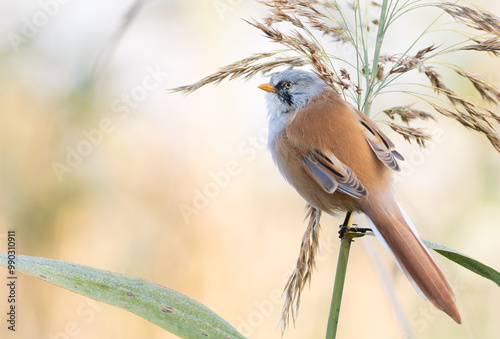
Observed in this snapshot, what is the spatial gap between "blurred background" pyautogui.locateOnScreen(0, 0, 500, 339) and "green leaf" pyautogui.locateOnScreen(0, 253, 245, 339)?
1.53 metres

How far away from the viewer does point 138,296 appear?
979 mm

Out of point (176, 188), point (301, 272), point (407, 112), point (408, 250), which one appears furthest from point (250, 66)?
point (176, 188)

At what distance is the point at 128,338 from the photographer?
101 inches

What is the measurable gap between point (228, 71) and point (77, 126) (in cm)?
137

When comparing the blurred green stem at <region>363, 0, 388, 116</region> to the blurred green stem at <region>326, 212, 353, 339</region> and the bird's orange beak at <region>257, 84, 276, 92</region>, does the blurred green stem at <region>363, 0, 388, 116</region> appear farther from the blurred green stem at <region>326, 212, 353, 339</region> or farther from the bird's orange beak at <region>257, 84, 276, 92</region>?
the bird's orange beak at <region>257, 84, 276, 92</region>

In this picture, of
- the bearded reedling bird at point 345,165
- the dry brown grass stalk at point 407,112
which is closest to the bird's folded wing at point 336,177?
the bearded reedling bird at point 345,165

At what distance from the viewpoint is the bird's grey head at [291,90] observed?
1910mm

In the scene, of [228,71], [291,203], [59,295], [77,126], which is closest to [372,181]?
[228,71]

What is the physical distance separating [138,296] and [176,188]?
177 centimetres

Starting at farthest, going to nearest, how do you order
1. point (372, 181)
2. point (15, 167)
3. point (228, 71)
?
point (15, 167), point (372, 181), point (228, 71)

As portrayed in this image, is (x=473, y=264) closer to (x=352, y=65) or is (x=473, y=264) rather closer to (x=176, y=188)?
(x=352, y=65)

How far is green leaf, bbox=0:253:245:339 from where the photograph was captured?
3.01 feet

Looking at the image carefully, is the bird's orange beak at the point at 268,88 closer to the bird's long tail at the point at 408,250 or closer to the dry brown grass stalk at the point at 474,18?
the bird's long tail at the point at 408,250

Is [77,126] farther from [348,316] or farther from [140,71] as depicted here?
[348,316]
